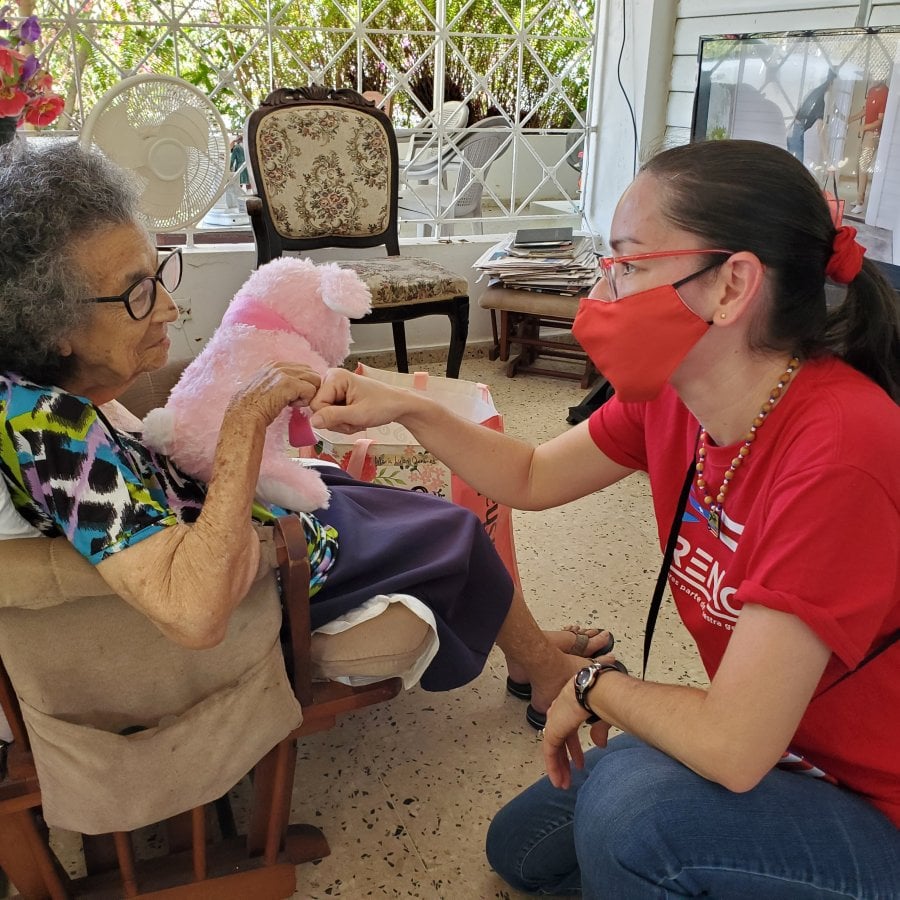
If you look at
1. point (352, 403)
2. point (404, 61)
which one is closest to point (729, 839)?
point (352, 403)

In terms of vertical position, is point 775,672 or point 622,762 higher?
point 775,672

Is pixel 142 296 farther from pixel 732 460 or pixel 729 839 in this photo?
pixel 729 839

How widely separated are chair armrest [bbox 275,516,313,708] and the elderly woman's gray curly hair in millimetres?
372

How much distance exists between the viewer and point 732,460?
40.9 inches

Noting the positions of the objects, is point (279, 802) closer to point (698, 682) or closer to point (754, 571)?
point (754, 571)

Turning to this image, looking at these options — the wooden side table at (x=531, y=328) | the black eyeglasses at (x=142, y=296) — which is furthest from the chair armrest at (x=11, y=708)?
the wooden side table at (x=531, y=328)

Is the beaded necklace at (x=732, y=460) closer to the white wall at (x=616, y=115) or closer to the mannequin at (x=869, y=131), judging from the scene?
the mannequin at (x=869, y=131)

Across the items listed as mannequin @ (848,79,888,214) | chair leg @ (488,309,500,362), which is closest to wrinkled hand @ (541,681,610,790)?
mannequin @ (848,79,888,214)

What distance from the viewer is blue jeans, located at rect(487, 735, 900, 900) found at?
0.93 metres

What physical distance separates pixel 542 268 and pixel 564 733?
2745 millimetres

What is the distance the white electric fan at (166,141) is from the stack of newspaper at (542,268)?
3.92ft

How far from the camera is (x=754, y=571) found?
2.97 feet

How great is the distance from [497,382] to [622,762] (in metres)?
2.83

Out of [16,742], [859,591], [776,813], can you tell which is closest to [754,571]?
[859,591]
